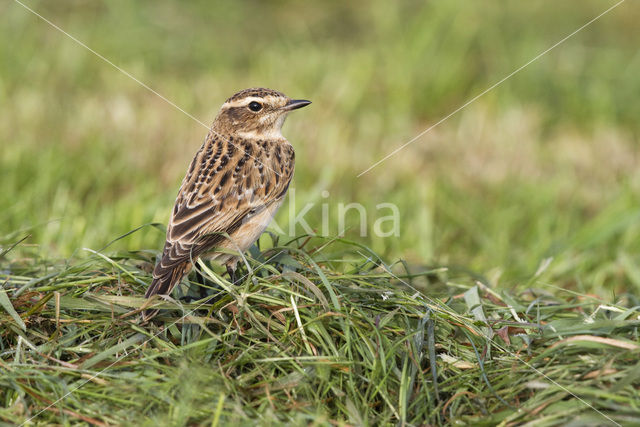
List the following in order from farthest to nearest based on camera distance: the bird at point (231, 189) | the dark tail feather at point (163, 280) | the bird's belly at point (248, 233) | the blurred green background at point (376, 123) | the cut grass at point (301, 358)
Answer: the blurred green background at point (376, 123), the bird's belly at point (248, 233), the bird at point (231, 189), the dark tail feather at point (163, 280), the cut grass at point (301, 358)

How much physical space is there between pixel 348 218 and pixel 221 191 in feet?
9.15

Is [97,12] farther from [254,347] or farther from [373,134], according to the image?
[254,347]

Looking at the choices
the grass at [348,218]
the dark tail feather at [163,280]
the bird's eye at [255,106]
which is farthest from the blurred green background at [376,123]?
the dark tail feather at [163,280]

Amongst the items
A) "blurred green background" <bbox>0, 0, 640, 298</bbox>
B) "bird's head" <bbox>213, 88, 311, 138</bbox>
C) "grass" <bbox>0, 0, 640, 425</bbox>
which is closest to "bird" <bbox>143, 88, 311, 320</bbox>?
"bird's head" <bbox>213, 88, 311, 138</bbox>

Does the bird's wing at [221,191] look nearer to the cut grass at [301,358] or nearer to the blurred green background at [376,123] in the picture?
the cut grass at [301,358]

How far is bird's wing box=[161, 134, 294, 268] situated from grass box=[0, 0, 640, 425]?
302 millimetres

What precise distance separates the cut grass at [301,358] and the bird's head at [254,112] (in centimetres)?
158

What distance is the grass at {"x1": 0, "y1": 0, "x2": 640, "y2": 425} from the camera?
3.61 m

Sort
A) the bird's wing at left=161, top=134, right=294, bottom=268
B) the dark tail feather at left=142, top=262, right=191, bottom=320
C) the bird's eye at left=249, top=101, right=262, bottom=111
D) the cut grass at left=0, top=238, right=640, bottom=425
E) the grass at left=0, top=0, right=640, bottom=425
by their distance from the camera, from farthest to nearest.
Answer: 1. the bird's eye at left=249, top=101, right=262, bottom=111
2. the bird's wing at left=161, top=134, right=294, bottom=268
3. the dark tail feather at left=142, top=262, right=191, bottom=320
4. the grass at left=0, top=0, right=640, bottom=425
5. the cut grass at left=0, top=238, right=640, bottom=425

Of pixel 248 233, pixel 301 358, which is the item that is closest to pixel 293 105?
pixel 248 233

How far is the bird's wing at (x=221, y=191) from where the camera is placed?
461 centimetres

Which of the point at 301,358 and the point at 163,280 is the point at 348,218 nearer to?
the point at 163,280

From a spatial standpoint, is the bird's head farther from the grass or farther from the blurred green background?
the blurred green background

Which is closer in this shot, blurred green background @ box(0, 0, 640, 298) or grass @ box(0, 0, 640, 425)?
grass @ box(0, 0, 640, 425)
